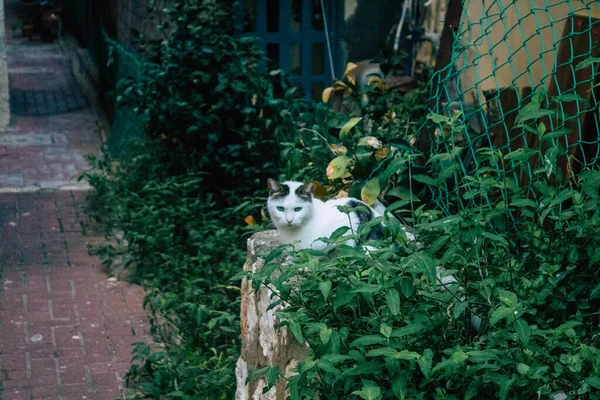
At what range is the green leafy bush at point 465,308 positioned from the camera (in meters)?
2.52

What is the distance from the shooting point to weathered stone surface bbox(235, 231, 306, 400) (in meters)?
3.22

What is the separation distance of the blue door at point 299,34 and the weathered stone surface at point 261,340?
5.60 meters

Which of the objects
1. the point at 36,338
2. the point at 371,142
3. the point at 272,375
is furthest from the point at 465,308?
the point at 36,338

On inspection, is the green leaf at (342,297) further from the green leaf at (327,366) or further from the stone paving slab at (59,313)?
the stone paving slab at (59,313)

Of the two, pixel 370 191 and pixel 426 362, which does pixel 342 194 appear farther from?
pixel 426 362

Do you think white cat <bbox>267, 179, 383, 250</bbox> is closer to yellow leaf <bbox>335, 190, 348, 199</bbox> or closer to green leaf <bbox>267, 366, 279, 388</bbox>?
yellow leaf <bbox>335, 190, 348, 199</bbox>

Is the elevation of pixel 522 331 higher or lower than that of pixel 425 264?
lower

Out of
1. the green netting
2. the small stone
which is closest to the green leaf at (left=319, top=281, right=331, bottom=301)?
the green netting

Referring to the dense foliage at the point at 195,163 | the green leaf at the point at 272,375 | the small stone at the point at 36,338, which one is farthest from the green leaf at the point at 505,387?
the small stone at the point at 36,338

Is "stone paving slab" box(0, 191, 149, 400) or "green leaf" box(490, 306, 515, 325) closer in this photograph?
"green leaf" box(490, 306, 515, 325)

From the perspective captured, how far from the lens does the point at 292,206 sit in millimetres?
4023

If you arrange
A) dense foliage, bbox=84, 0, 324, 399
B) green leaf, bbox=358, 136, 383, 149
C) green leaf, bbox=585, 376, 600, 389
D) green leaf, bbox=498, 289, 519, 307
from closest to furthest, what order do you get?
green leaf, bbox=585, 376, 600, 389, green leaf, bbox=498, 289, 519, 307, green leaf, bbox=358, 136, 383, 149, dense foliage, bbox=84, 0, 324, 399

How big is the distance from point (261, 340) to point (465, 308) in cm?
107

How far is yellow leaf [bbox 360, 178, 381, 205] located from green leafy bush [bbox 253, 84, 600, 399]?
39.4 inches
